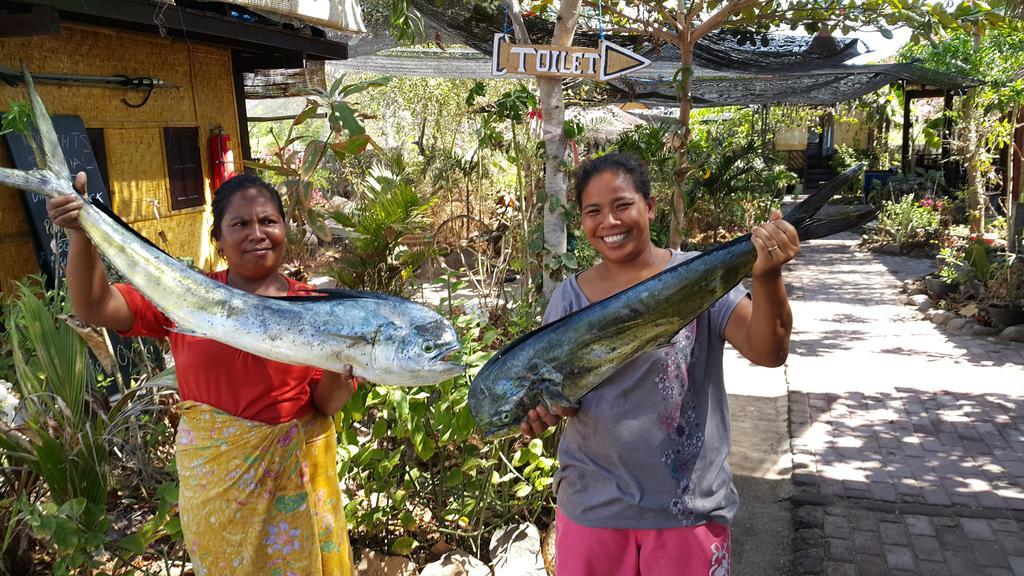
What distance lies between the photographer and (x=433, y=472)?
135 inches

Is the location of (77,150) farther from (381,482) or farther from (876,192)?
(876,192)

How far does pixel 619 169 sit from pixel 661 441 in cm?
70

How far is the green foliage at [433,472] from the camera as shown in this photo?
3.04 metres

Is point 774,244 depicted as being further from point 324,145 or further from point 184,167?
point 184,167

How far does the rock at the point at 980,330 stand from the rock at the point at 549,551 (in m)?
6.44

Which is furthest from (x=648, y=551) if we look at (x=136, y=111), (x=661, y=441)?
(x=136, y=111)

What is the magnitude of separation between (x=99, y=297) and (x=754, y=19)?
19.5ft

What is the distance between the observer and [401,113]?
970 inches

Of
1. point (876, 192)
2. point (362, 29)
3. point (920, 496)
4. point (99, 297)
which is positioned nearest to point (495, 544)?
point (99, 297)

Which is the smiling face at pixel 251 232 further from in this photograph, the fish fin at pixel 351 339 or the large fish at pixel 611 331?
the large fish at pixel 611 331

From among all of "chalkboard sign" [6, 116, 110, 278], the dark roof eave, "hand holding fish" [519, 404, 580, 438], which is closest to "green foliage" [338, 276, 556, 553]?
"hand holding fish" [519, 404, 580, 438]

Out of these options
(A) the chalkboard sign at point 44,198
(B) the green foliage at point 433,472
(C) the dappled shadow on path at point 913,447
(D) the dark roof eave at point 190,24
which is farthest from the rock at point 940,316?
(A) the chalkboard sign at point 44,198

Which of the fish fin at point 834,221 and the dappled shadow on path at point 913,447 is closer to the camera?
the fish fin at point 834,221

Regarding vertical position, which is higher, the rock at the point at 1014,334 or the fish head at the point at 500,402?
the fish head at the point at 500,402
